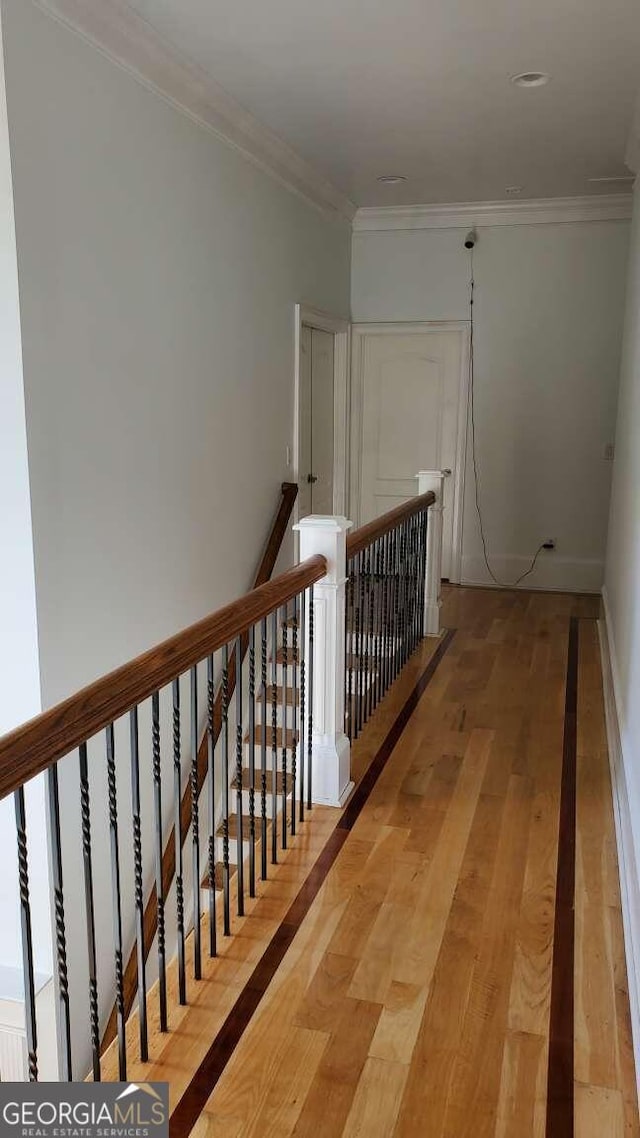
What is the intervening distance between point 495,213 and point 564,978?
5.49 m

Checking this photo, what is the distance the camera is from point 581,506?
6.48 meters

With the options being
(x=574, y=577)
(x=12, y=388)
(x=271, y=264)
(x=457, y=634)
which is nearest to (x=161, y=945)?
(x=12, y=388)

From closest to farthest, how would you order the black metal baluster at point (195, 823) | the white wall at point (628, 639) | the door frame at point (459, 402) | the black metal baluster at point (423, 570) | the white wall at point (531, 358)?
the black metal baluster at point (195, 823) < the white wall at point (628, 639) < the black metal baluster at point (423, 570) < the white wall at point (531, 358) < the door frame at point (459, 402)

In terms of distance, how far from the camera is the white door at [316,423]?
611 centimetres

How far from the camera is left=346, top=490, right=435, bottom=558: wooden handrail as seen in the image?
10.7 feet

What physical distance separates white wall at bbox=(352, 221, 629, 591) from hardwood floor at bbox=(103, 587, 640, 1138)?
3.20 meters

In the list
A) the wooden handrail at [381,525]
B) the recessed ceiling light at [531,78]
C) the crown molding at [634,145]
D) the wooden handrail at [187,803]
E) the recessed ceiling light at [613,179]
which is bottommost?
the wooden handrail at [187,803]

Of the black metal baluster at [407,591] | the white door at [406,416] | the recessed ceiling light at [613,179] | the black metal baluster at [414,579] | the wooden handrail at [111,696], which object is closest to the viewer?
the wooden handrail at [111,696]

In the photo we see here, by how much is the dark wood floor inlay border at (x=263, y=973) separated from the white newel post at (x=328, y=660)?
0.42 ft

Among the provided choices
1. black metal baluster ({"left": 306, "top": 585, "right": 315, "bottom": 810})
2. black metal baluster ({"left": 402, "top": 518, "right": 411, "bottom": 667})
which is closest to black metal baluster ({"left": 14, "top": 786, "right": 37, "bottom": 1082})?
black metal baluster ({"left": 306, "top": 585, "right": 315, "bottom": 810})

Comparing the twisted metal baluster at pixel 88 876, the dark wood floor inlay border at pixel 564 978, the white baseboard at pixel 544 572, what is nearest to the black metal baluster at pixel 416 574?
the dark wood floor inlay border at pixel 564 978

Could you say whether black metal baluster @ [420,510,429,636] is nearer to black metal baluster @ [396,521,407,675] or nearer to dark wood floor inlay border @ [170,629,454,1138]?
black metal baluster @ [396,521,407,675]

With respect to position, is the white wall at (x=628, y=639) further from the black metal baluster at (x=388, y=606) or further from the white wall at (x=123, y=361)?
the white wall at (x=123, y=361)

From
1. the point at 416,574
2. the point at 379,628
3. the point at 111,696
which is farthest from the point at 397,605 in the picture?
the point at 111,696
